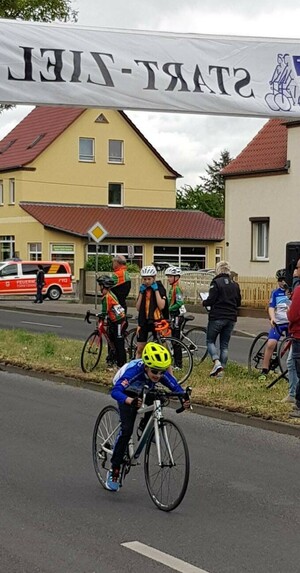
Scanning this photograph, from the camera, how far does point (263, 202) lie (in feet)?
122

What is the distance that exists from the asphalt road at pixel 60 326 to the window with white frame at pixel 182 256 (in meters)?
24.8

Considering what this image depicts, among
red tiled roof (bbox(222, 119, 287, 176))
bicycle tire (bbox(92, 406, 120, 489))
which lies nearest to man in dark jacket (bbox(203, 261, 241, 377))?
bicycle tire (bbox(92, 406, 120, 489))

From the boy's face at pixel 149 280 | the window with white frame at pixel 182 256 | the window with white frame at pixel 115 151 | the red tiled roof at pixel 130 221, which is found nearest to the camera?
the boy's face at pixel 149 280

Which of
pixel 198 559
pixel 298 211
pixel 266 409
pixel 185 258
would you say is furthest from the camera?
pixel 185 258

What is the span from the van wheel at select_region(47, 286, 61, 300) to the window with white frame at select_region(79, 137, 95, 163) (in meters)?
17.7

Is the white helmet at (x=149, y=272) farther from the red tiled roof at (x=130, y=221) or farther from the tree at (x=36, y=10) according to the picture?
the red tiled roof at (x=130, y=221)

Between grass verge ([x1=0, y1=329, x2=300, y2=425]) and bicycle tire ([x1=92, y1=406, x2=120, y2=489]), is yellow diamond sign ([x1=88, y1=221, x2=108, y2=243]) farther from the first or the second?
bicycle tire ([x1=92, y1=406, x2=120, y2=489])

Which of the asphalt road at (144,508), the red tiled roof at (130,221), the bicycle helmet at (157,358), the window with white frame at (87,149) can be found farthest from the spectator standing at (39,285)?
the bicycle helmet at (157,358)

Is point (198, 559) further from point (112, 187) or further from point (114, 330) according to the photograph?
point (112, 187)

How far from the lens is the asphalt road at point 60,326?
20.5m

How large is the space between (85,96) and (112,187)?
53557 mm

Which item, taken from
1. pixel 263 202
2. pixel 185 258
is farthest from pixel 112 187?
pixel 263 202

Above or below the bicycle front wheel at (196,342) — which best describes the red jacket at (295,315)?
above

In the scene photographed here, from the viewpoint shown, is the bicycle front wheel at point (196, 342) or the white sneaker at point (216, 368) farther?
the bicycle front wheel at point (196, 342)
